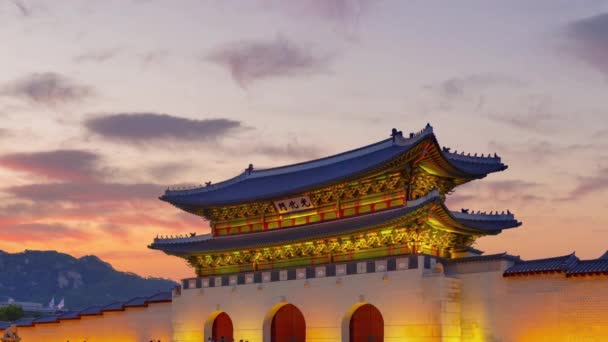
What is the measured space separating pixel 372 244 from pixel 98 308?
21.5 metres

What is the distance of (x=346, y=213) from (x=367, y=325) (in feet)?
18.5

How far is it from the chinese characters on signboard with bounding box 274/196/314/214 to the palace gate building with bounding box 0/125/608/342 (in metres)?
0.06

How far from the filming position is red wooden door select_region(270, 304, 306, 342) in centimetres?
3919

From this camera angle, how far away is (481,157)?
3906 centimetres

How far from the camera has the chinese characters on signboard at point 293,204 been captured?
40500 mm

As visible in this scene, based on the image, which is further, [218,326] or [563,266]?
[218,326]

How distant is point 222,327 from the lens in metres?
42.8

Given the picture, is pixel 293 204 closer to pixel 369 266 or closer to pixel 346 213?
pixel 346 213

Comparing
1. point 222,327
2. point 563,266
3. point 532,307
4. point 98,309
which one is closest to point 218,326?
point 222,327

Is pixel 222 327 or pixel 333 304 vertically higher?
pixel 333 304

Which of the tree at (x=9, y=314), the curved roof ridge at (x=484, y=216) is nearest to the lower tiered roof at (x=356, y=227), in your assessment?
the curved roof ridge at (x=484, y=216)

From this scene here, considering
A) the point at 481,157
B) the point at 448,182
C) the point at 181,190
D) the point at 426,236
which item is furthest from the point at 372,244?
the point at 181,190

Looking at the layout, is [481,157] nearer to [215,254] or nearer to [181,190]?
[215,254]

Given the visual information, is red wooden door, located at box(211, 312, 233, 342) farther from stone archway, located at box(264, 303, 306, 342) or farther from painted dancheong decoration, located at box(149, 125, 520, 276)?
stone archway, located at box(264, 303, 306, 342)
